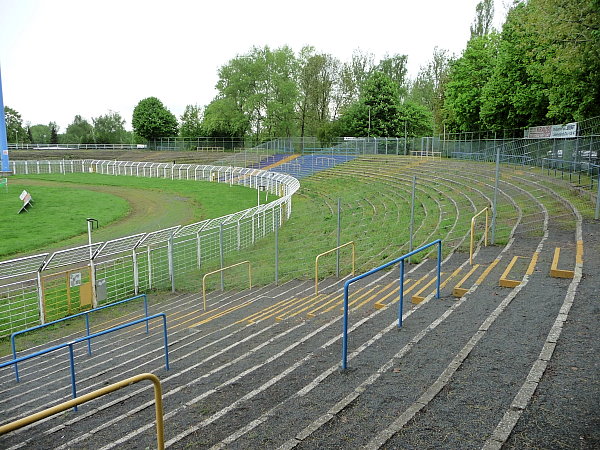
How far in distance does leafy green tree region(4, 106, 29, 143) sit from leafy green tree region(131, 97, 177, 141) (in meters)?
28.6

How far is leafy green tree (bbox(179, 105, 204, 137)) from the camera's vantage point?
85.8 meters

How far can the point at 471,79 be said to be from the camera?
40.1 metres

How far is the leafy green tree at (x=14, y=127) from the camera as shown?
3649 inches

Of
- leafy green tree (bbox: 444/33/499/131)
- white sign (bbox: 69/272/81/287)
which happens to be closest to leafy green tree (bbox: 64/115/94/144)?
leafy green tree (bbox: 444/33/499/131)

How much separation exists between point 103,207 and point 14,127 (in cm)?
7769

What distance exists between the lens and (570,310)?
6668mm

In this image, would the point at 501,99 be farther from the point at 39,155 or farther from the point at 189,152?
the point at 39,155

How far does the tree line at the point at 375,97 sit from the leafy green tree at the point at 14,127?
0.86 ft

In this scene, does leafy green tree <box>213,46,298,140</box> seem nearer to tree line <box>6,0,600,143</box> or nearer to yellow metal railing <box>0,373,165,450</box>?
tree line <box>6,0,600,143</box>

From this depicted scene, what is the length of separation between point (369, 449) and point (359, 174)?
33351 millimetres

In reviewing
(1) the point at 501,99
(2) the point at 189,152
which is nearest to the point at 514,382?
(1) the point at 501,99

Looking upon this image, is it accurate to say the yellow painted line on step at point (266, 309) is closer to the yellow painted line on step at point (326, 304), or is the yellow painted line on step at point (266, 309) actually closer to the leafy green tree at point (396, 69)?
the yellow painted line on step at point (326, 304)

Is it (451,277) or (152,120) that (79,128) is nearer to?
(152,120)

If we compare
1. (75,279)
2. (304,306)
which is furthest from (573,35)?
(75,279)
